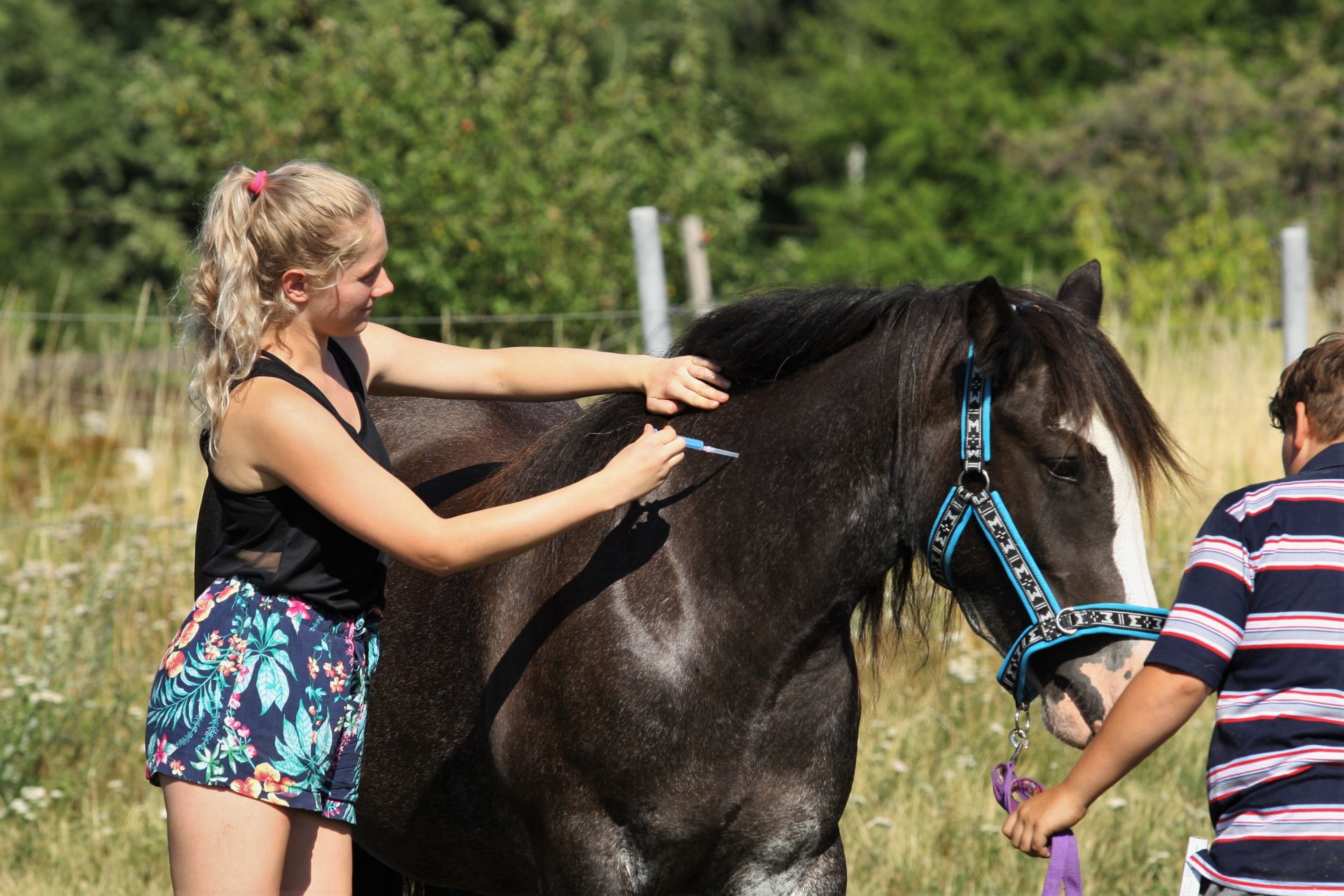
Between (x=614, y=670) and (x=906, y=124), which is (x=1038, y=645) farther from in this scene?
(x=906, y=124)

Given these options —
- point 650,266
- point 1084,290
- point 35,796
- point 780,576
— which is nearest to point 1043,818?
point 780,576

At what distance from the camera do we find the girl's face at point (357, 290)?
2.31 m

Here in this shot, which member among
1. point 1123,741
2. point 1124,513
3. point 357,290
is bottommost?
point 1123,741

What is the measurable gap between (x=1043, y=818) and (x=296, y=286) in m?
1.55

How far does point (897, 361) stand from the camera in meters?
2.37

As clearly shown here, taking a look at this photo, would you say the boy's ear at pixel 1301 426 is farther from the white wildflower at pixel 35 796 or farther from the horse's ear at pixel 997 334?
the white wildflower at pixel 35 796

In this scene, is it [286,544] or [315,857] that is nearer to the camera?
[286,544]

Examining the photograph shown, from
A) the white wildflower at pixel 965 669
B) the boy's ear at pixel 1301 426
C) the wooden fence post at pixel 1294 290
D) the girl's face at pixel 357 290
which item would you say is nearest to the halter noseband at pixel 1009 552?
the boy's ear at pixel 1301 426

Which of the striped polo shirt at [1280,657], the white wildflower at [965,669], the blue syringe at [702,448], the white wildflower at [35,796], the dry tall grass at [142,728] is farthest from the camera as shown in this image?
the white wildflower at [965,669]

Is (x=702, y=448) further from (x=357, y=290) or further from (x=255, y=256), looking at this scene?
(x=255, y=256)

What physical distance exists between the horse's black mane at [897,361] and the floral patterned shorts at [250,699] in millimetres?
→ 647

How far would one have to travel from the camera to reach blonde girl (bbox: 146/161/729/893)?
2221 mm

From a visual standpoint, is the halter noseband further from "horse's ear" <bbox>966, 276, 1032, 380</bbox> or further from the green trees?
the green trees

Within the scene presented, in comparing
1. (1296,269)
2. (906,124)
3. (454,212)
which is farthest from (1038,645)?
(906,124)
